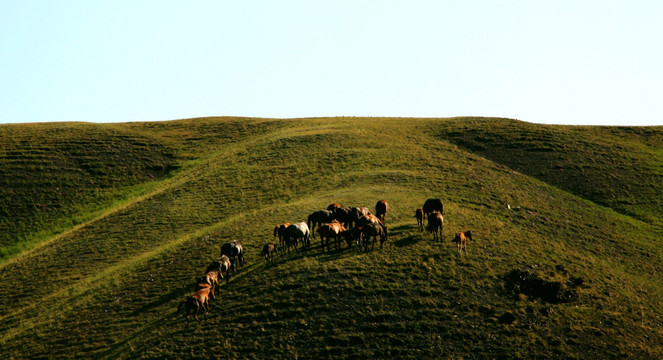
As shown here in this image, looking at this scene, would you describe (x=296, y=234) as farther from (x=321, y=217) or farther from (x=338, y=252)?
(x=321, y=217)

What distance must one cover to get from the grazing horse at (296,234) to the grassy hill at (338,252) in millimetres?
891

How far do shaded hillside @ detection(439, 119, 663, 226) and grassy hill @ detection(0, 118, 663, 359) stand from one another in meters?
0.31

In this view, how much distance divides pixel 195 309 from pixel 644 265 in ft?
99.7

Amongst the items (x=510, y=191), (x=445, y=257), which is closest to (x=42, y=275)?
(x=445, y=257)

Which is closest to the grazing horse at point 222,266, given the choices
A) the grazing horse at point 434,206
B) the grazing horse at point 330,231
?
the grazing horse at point 330,231

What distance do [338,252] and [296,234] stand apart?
262 cm

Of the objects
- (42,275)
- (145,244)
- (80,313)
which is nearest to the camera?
(80,313)

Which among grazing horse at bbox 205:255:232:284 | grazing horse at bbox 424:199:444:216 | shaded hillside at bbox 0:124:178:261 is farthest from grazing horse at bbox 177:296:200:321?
shaded hillside at bbox 0:124:178:261

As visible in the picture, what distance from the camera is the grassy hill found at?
24469 mm

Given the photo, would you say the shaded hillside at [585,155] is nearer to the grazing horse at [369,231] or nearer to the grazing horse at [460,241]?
the grazing horse at [460,241]

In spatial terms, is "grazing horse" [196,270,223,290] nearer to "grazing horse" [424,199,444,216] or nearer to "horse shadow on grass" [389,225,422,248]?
"horse shadow on grass" [389,225,422,248]

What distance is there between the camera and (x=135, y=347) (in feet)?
79.7

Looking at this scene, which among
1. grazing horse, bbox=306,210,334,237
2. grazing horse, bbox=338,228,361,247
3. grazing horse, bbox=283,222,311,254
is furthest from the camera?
grazing horse, bbox=306,210,334,237

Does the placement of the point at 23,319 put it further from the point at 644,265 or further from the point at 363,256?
the point at 644,265
